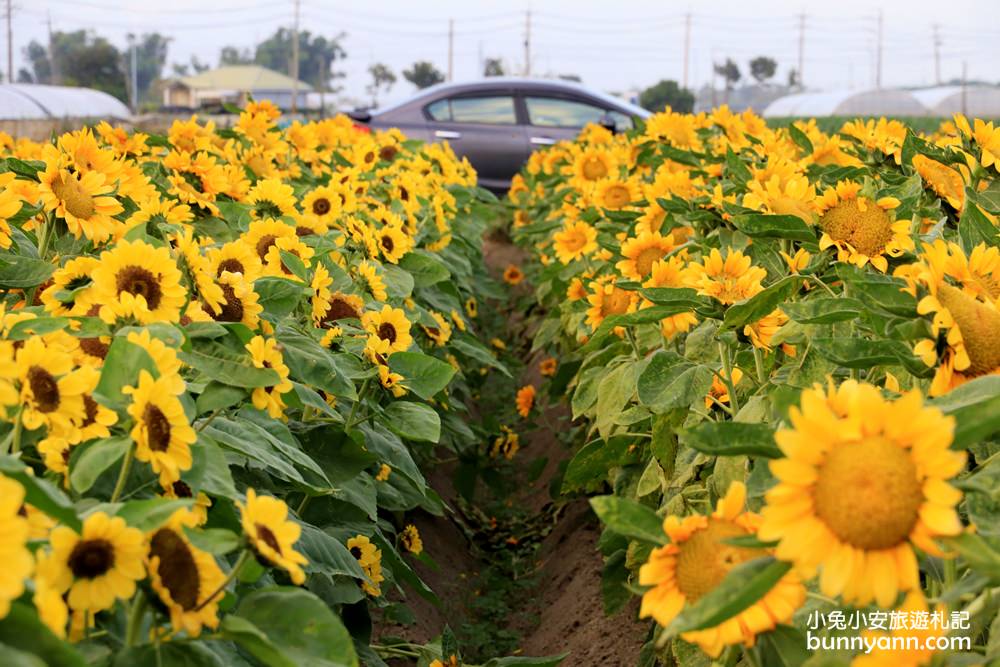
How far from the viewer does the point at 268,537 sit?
1.21 metres

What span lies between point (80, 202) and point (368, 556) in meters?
0.92

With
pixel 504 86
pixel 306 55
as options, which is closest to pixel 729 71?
pixel 306 55

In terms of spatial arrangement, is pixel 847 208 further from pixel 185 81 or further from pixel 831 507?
pixel 185 81

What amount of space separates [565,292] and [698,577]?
11.8ft

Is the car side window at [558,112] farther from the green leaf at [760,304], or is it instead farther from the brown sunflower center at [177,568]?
the brown sunflower center at [177,568]

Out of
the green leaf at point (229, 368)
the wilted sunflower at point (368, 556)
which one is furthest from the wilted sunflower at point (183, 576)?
the wilted sunflower at point (368, 556)

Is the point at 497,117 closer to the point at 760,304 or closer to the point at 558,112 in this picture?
the point at 558,112

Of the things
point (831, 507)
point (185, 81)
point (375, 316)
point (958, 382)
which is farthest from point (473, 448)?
point (185, 81)

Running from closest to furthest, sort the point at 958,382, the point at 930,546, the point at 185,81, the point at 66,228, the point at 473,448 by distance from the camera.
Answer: the point at 930,546
the point at 958,382
the point at 66,228
the point at 473,448
the point at 185,81

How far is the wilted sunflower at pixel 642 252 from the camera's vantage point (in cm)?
289

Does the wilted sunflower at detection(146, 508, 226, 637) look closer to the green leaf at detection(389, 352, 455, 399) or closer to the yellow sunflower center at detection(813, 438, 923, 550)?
the yellow sunflower center at detection(813, 438, 923, 550)

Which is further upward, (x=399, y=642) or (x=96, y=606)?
(x=96, y=606)

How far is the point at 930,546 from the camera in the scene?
3.31ft

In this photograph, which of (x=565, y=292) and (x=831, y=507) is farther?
(x=565, y=292)
